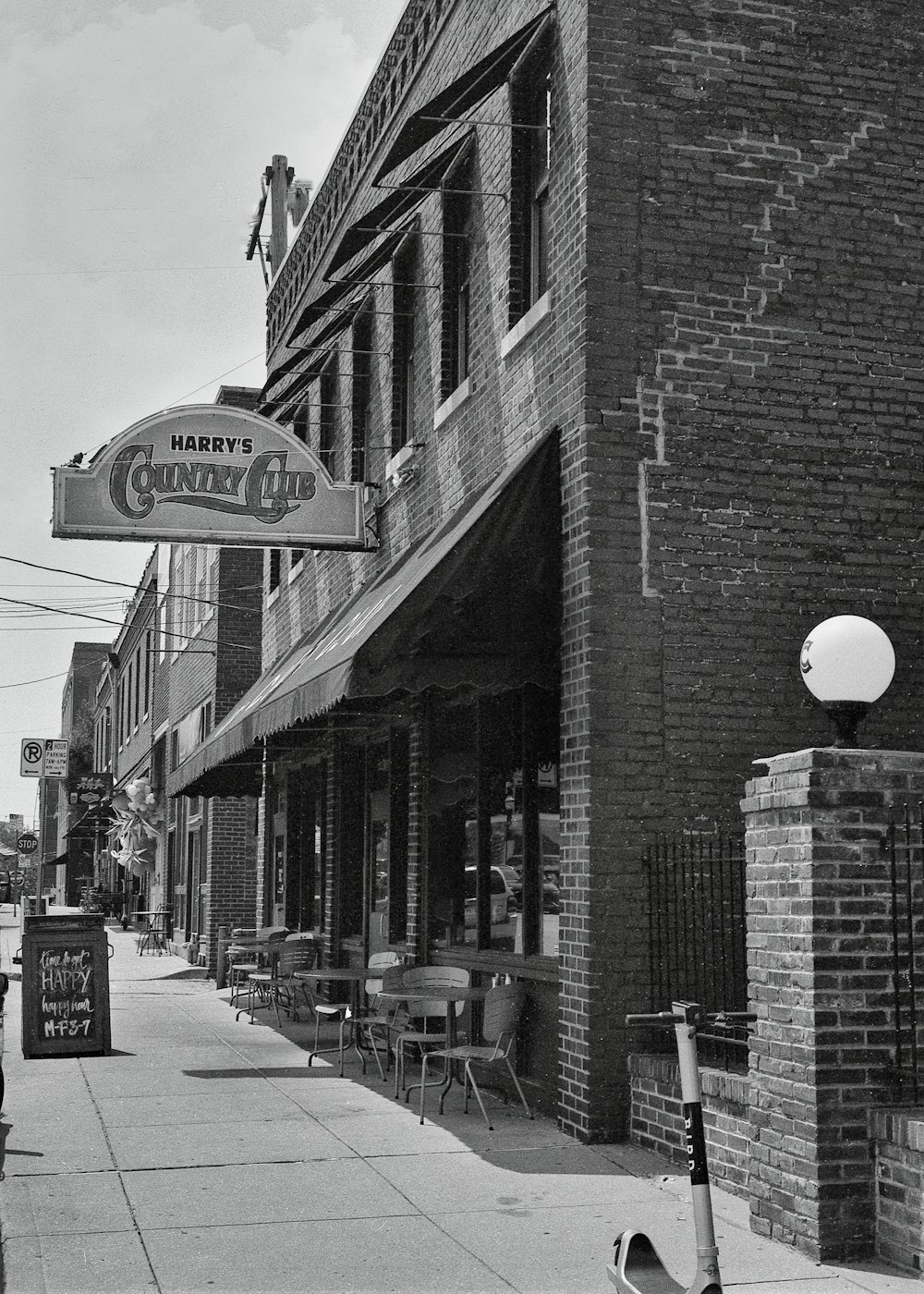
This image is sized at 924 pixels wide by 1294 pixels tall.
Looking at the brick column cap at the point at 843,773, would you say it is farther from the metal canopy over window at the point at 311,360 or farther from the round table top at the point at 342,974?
the metal canopy over window at the point at 311,360

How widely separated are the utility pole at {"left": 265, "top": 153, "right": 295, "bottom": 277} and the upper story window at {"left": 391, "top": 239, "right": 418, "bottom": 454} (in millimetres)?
8690

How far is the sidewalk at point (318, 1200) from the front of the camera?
5.93 m

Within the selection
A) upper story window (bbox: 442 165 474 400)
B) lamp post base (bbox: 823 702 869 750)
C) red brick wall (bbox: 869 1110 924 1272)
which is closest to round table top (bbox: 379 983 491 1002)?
lamp post base (bbox: 823 702 869 750)

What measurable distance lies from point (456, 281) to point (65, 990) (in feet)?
21.6

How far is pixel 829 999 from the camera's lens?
20.6 ft

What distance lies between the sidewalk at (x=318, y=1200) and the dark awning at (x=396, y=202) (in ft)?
20.6

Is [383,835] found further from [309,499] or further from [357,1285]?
[357,1285]

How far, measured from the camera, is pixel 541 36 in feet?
32.8

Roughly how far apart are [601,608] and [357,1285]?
416cm

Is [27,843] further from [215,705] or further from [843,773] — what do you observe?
[843,773]

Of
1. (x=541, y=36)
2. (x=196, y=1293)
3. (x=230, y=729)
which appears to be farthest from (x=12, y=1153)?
(x=541, y=36)

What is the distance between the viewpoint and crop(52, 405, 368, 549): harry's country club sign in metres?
12.6

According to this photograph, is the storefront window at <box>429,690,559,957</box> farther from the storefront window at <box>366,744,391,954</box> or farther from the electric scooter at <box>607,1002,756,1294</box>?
the electric scooter at <box>607,1002,756,1294</box>

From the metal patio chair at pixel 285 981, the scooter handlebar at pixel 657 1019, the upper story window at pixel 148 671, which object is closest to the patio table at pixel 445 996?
the scooter handlebar at pixel 657 1019
